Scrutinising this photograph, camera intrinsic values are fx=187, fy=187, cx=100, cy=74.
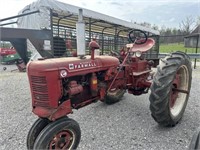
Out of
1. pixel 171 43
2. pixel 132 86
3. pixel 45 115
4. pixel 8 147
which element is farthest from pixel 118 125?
pixel 171 43

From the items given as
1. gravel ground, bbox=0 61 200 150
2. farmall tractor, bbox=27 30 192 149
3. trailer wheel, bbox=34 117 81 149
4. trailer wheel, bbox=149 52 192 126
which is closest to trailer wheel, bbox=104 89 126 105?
gravel ground, bbox=0 61 200 150

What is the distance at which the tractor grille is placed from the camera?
1897 millimetres

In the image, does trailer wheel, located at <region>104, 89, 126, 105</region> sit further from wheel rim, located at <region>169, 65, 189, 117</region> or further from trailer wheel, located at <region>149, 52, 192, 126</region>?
trailer wheel, located at <region>149, 52, 192, 126</region>

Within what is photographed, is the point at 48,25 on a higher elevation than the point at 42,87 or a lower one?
higher

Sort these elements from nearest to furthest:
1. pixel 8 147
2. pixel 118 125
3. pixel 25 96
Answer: pixel 8 147, pixel 118 125, pixel 25 96

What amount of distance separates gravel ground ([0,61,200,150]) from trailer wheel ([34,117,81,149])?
12.5 inches

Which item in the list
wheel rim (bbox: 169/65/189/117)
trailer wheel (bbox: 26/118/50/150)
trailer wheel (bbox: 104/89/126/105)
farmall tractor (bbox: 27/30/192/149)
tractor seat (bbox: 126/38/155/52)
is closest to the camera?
farmall tractor (bbox: 27/30/192/149)

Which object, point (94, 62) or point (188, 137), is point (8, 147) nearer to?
point (94, 62)

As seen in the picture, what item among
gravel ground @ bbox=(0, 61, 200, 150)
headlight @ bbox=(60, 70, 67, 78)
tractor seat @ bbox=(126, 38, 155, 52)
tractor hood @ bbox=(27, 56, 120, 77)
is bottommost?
gravel ground @ bbox=(0, 61, 200, 150)

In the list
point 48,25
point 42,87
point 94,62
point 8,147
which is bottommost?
point 8,147

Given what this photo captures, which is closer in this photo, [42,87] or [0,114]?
[42,87]

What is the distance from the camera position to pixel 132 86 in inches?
129

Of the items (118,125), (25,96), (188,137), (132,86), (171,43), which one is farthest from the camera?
(171,43)

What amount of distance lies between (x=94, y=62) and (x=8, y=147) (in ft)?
4.89
